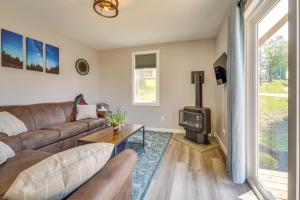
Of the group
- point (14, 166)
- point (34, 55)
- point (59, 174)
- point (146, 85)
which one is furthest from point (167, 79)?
point (59, 174)

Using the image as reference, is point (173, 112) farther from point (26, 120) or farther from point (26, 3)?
point (26, 3)

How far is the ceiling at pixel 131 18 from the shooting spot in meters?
2.42

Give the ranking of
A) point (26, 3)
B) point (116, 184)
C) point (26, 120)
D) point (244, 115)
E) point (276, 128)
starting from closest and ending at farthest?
point (116, 184), point (276, 128), point (244, 115), point (26, 3), point (26, 120)

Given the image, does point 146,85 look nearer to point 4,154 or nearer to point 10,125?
point 10,125

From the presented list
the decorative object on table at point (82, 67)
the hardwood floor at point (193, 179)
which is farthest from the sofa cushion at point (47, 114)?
the hardwood floor at point (193, 179)

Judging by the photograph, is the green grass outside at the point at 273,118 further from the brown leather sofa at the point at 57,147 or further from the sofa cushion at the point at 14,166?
the sofa cushion at the point at 14,166

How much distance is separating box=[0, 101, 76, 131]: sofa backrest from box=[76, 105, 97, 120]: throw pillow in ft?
0.54

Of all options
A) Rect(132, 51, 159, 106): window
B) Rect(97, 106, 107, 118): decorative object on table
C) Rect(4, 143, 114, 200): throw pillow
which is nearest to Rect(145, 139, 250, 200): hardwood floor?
Rect(4, 143, 114, 200): throw pillow

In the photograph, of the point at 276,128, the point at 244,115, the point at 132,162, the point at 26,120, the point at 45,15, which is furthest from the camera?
the point at 45,15

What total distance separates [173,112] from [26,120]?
3.30m

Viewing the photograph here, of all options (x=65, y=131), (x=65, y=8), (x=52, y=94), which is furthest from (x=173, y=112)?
(x=65, y=8)

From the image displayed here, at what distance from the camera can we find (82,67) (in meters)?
4.27

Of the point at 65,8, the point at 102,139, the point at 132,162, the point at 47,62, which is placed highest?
the point at 65,8

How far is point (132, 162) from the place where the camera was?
1064mm
